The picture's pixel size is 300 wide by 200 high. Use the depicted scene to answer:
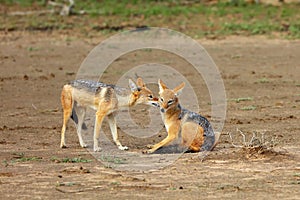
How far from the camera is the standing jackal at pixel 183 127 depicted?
402 inches

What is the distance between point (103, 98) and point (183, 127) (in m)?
1.10

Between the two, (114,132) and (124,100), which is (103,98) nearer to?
(124,100)

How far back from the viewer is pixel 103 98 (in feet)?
34.8

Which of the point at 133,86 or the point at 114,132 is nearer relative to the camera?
the point at 133,86

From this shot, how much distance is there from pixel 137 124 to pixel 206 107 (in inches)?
76.1

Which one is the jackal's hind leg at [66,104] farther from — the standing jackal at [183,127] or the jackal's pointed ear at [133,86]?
the standing jackal at [183,127]

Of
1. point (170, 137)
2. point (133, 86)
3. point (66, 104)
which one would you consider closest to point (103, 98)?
point (133, 86)

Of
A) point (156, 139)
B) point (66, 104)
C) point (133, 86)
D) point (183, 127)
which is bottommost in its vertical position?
point (156, 139)

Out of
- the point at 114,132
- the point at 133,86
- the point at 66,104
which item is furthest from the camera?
the point at 66,104

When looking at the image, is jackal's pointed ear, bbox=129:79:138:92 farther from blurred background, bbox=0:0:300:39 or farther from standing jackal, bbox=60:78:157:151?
blurred background, bbox=0:0:300:39

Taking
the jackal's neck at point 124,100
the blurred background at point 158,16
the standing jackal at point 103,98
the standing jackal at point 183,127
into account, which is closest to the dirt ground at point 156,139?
the standing jackal at point 183,127

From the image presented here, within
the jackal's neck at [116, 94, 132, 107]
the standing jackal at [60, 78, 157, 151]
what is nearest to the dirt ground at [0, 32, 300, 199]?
the standing jackal at [60, 78, 157, 151]

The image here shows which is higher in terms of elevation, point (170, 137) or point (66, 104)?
point (66, 104)

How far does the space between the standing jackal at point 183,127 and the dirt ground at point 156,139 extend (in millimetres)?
172
